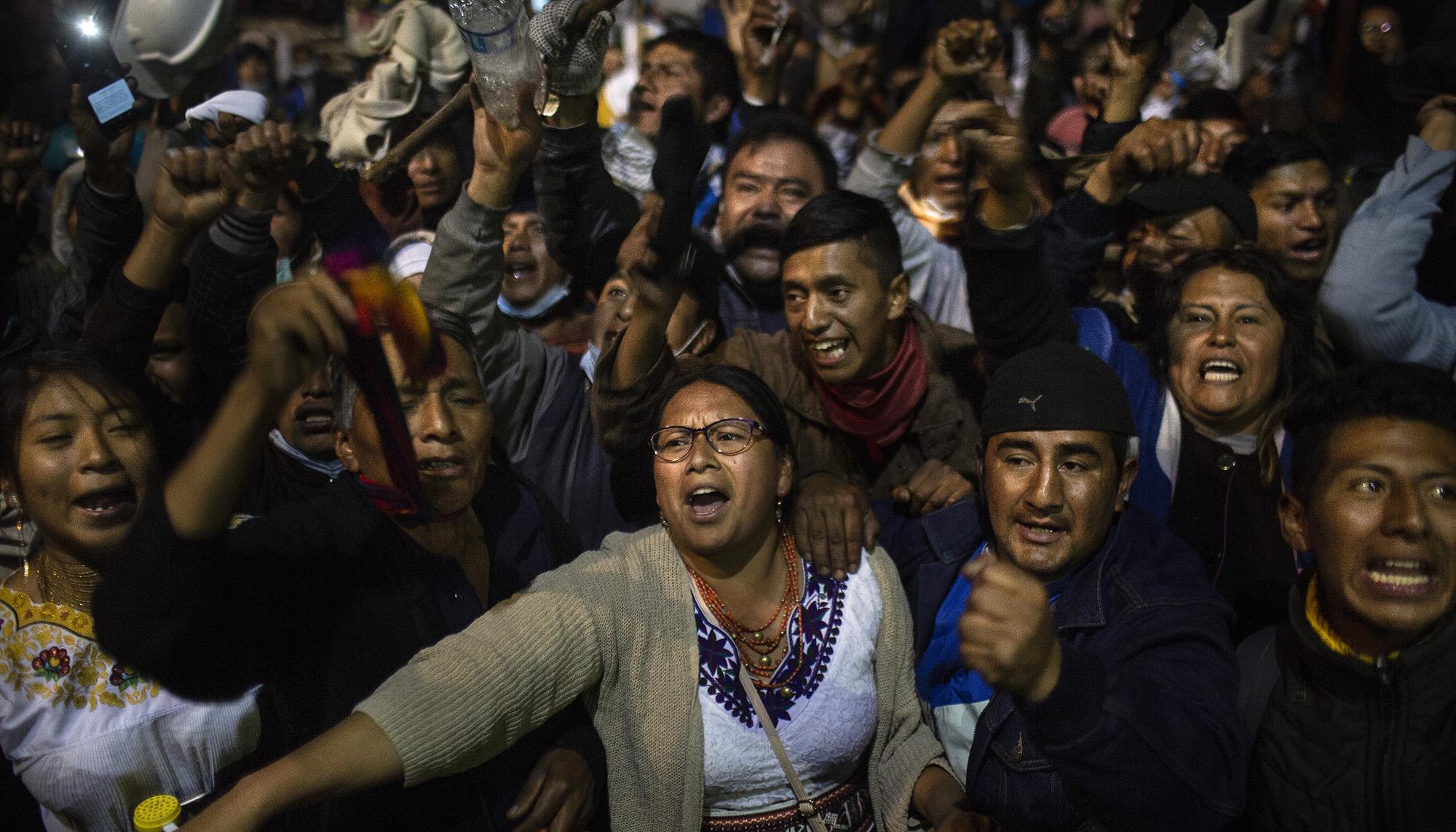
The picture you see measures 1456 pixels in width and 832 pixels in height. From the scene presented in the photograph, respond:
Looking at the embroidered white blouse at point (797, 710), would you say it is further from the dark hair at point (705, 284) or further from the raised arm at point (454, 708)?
the dark hair at point (705, 284)

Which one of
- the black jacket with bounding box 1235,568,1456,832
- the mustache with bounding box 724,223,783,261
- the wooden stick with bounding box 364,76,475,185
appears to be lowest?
the black jacket with bounding box 1235,568,1456,832

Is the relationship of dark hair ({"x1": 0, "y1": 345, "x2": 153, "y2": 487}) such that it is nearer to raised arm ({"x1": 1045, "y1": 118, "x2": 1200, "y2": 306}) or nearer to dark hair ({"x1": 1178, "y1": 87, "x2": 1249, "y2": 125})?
raised arm ({"x1": 1045, "y1": 118, "x2": 1200, "y2": 306})

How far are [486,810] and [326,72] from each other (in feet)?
21.3

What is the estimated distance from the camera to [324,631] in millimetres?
2105

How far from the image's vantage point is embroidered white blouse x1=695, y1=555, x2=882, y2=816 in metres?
2.25

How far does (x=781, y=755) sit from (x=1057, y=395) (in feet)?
3.19

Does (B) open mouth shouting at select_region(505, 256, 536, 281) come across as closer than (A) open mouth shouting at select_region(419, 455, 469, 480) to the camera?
No

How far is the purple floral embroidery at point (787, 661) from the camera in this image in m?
2.28

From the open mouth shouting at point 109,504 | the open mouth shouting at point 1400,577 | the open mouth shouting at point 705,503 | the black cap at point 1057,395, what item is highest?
the open mouth shouting at point 109,504

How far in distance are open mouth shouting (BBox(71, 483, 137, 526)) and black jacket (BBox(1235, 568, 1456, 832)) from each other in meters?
2.33

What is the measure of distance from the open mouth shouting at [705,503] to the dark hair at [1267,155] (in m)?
2.29

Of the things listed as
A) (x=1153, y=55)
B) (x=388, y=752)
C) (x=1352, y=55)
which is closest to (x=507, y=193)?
(x=388, y=752)

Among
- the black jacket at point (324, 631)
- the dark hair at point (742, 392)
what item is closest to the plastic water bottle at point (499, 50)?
the dark hair at point (742, 392)

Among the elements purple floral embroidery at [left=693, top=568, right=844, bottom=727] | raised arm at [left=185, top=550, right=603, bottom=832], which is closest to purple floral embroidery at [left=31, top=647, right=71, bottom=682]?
raised arm at [left=185, top=550, right=603, bottom=832]
